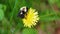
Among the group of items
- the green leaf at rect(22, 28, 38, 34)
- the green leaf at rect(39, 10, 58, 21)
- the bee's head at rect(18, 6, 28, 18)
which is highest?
the bee's head at rect(18, 6, 28, 18)

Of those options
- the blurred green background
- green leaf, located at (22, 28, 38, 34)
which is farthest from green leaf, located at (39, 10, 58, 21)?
green leaf, located at (22, 28, 38, 34)

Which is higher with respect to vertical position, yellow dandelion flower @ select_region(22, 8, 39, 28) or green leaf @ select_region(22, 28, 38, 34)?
yellow dandelion flower @ select_region(22, 8, 39, 28)

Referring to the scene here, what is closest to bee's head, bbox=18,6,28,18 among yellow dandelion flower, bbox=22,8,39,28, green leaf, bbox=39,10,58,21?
yellow dandelion flower, bbox=22,8,39,28

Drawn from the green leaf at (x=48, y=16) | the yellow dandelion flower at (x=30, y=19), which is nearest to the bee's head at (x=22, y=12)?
the yellow dandelion flower at (x=30, y=19)

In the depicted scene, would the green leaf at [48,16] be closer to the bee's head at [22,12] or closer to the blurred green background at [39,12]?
the blurred green background at [39,12]

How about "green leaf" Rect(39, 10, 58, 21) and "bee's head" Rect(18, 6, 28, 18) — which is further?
"green leaf" Rect(39, 10, 58, 21)

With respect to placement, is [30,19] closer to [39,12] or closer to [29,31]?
[29,31]

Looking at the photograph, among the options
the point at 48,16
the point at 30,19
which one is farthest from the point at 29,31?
the point at 48,16

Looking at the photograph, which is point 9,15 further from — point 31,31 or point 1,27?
point 31,31

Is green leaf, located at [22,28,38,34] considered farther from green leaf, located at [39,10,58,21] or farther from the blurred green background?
green leaf, located at [39,10,58,21]
